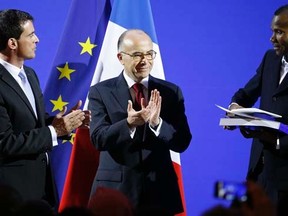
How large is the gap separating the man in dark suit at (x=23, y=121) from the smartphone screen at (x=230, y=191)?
131 centimetres

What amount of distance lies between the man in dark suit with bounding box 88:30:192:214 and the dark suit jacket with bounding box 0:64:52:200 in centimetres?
25

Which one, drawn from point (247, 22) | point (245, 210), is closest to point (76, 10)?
point (247, 22)

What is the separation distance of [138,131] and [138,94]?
7.3 inches

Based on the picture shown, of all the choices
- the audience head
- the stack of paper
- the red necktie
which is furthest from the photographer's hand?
the red necktie

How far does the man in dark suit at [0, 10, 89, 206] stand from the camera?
2840mm

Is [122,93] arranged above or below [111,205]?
above

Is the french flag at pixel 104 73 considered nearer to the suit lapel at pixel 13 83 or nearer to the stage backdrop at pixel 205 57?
the stage backdrop at pixel 205 57

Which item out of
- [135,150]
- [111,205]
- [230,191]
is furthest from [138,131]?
[230,191]

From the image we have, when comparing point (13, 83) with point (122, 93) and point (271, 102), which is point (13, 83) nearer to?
point (122, 93)

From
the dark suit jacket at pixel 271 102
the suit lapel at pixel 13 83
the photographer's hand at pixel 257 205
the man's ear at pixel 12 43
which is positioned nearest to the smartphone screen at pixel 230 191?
the photographer's hand at pixel 257 205

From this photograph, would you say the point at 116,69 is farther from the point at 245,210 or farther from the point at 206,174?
the point at 245,210

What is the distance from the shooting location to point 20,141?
9.23ft

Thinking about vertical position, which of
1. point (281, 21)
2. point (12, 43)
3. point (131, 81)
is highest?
point (281, 21)

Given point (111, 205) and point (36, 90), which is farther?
point (36, 90)
